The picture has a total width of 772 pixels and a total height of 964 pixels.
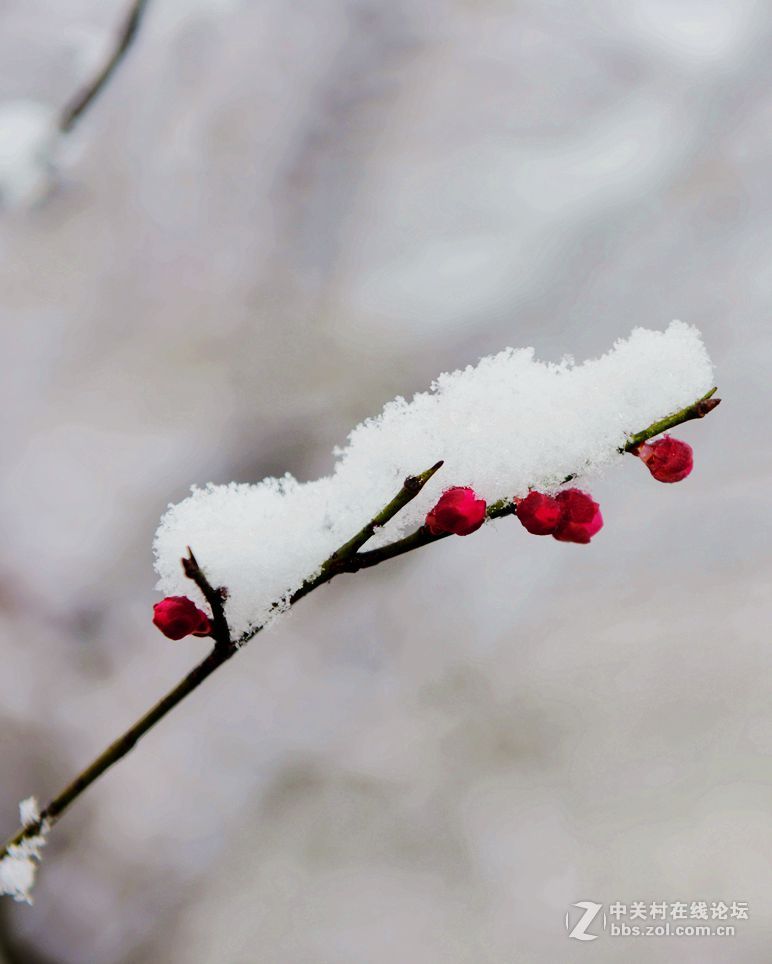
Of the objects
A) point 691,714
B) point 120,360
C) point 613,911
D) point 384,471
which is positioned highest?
point 691,714

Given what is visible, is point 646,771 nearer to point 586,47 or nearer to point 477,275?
point 477,275

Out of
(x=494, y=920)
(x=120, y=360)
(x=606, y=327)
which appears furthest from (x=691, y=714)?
(x=120, y=360)

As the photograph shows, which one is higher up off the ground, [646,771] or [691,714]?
[691,714]

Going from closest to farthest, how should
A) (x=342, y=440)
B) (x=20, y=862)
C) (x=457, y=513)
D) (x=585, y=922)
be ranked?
(x=457, y=513) → (x=20, y=862) → (x=585, y=922) → (x=342, y=440)

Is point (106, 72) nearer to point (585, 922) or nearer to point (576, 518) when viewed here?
point (576, 518)

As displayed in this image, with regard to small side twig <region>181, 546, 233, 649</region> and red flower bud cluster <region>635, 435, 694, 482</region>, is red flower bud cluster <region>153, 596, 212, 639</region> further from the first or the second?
red flower bud cluster <region>635, 435, 694, 482</region>

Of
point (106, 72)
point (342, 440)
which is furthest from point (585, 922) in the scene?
point (106, 72)

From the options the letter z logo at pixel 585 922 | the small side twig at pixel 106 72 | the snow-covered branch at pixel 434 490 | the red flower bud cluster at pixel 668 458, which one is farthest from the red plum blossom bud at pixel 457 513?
the small side twig at pixel 106 72
